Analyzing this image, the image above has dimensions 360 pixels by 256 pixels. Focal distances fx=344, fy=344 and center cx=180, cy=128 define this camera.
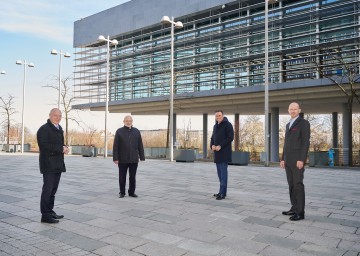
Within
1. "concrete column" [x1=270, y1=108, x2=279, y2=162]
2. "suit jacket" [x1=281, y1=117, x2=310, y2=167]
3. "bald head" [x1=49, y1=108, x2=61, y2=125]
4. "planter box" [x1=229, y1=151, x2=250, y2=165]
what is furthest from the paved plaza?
"concrete column" [x1=270, y1=108, x2=279, y2=162]

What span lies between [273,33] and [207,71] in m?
7.39

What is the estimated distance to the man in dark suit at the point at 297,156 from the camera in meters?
5.46

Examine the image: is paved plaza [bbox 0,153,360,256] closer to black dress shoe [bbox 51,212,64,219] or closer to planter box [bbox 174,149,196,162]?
black dress shoe [bbox 51,212,64,219]

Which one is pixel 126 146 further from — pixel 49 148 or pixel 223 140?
pixel 49 148

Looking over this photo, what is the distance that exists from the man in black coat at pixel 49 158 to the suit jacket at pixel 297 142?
11.9 ft

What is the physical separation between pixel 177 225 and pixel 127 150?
2622 mm

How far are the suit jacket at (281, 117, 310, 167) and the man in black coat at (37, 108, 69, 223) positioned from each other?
363 centimetres

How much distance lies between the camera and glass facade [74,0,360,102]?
25516 millimetres

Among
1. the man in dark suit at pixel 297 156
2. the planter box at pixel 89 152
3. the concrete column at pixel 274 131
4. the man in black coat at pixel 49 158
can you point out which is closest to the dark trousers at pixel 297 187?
the man in dark suit at pixel 297 156

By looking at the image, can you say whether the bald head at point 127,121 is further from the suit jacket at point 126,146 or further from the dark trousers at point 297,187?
the dark trousers at point 297,187

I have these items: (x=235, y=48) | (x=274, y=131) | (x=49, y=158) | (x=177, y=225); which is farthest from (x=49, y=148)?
(x=235, y=48)

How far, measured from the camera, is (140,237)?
450cm

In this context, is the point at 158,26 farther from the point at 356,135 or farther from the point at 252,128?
the point at 356,135

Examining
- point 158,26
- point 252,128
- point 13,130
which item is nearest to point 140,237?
point 158,26
